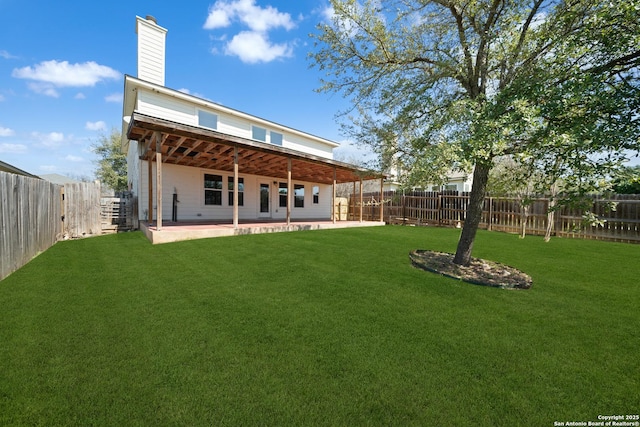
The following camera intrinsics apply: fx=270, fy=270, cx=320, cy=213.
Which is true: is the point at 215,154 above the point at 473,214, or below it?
above

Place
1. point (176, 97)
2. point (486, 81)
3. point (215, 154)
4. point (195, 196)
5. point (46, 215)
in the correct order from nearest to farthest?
point (486, 81) < point (46, 215) < point (215, 154) < point (176, 97) < point (195, 196)

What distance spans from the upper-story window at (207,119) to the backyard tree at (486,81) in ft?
25.3

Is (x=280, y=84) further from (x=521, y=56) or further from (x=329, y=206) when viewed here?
(x=521, y=56)

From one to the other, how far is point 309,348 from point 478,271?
3.97 meters

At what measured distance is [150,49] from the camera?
10.9 metres

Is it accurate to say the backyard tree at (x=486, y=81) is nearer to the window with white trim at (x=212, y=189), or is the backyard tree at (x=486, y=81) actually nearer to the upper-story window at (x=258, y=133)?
the window with white trim at (x=212, y=189)

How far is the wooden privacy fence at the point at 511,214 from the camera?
884cm

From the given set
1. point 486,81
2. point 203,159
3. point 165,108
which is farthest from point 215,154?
point 486,81

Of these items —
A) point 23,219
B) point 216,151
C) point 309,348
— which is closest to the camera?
point 309,348

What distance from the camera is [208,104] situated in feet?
37.7

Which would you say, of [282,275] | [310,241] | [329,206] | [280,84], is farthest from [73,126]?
[282,275]

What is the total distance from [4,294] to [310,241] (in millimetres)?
5727

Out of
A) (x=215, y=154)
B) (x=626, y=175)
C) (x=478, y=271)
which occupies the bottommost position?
(x=478, y=271)

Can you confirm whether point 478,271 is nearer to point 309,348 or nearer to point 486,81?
point 486,81
